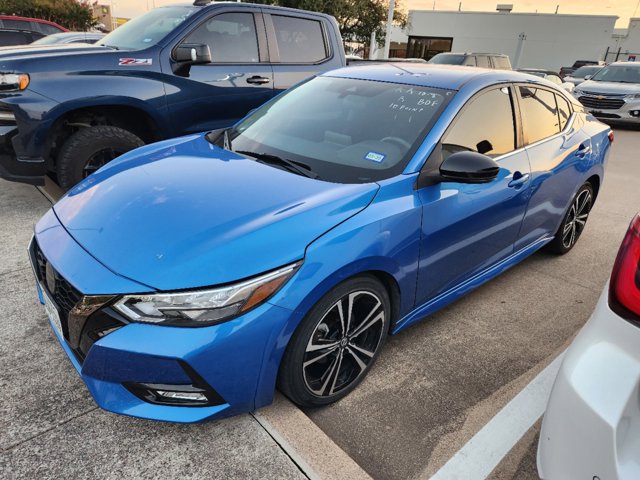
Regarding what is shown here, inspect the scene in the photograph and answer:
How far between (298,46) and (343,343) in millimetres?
4273

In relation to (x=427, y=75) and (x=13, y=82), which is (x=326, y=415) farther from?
(x=13, y=82)

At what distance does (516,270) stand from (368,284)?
229 cm

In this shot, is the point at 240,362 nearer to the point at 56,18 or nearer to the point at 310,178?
the point at 310,178

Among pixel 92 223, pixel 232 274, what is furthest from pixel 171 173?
pixel 232 274

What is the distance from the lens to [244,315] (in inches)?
70.5

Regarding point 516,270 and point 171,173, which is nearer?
point 171,173

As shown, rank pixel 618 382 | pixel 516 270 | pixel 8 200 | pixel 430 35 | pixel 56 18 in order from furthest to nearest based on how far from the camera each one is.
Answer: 1. pixel 430 35
2. pixel 56 18
3. pixel 8 200
4. pixel 516 270
5. pixel 618 382

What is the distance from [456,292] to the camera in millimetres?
2924

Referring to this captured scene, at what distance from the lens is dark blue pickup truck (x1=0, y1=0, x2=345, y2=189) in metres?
3.83

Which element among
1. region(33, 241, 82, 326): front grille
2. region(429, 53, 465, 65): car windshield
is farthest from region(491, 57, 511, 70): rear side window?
region(33, 241, 82, 326): front grille

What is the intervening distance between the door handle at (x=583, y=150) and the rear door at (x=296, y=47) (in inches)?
116

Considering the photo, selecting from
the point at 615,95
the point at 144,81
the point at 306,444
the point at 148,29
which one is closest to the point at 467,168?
the point at 306,444

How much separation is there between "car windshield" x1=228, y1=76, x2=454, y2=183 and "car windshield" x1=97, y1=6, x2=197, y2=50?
6.83 ft

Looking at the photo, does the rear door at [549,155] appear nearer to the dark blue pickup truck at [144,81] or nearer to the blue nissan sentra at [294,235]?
the blue nissan sentra at [294,235]
